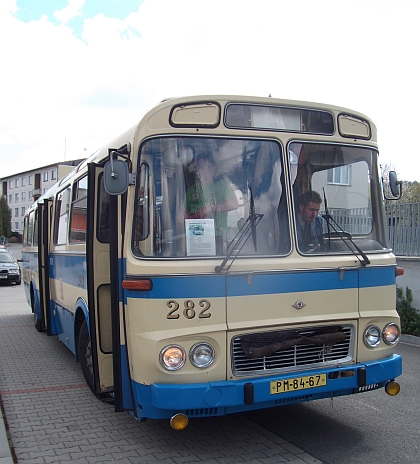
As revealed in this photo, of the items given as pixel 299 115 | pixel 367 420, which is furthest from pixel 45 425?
pixel 299 115

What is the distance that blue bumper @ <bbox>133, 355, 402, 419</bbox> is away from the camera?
442 centimetres

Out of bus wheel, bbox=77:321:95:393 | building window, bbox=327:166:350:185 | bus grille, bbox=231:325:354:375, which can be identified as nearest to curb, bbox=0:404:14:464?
bus wheel, bbox=77:321:95:393

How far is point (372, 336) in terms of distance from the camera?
17.2ft

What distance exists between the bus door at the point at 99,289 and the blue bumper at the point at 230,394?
40.9 inches

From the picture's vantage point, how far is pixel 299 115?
17.4ft

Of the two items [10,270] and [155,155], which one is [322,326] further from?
[10,270]

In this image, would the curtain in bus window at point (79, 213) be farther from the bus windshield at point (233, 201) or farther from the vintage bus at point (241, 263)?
the bus windshield at point (233, 201)

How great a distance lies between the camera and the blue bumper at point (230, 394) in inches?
Result: 174

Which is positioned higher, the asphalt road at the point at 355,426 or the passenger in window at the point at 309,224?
the passenger in window at the point at 309,224

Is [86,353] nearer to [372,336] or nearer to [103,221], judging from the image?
[103,221]

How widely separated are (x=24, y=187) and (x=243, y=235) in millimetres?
106349

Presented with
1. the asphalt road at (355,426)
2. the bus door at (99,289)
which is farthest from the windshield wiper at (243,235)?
the asphalt road at (355,426)

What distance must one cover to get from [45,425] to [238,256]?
2984 mm

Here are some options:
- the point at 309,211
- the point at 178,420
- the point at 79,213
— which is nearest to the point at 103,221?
the point at 79,213
